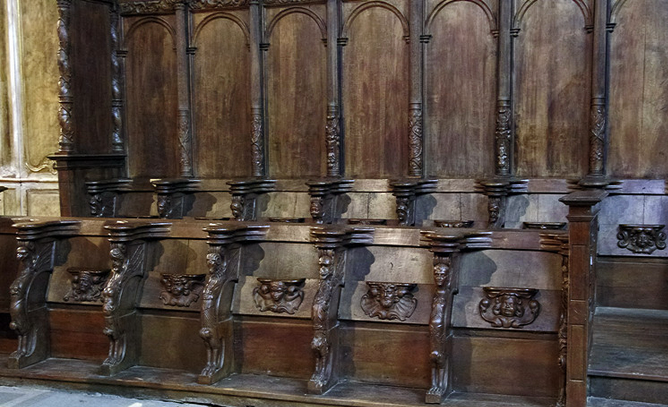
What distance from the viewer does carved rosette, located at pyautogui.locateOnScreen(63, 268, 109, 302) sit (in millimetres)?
4645

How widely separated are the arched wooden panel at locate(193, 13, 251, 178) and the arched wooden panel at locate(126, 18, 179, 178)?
292mm

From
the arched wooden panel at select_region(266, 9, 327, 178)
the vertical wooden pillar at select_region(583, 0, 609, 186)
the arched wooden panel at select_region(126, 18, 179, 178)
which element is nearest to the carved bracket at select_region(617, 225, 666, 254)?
the vertical wooden pillar at select_region(583, 0, 609, 186)

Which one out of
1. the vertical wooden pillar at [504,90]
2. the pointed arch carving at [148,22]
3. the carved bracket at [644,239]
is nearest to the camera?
the carved bracket at [644,239]

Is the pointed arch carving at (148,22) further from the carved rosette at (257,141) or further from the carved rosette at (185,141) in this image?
the carved rosette at (257,141)

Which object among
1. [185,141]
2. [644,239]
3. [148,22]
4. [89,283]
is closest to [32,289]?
[89,283]

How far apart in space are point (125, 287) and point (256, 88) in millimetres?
2947

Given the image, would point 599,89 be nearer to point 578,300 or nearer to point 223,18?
point 578,300

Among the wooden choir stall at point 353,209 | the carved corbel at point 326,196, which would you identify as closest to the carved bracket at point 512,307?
the wooden choir stall at point 353,209

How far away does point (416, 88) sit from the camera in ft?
21.1

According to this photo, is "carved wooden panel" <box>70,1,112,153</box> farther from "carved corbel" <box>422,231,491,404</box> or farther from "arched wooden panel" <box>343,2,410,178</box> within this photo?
"carved corbel" <box>422,231,491,404</box>

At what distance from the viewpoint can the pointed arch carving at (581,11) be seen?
5.95 metres

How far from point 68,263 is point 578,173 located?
13.3ft

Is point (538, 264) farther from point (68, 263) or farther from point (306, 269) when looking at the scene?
point (68, 263)

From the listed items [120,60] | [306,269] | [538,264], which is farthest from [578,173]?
[120,60]
